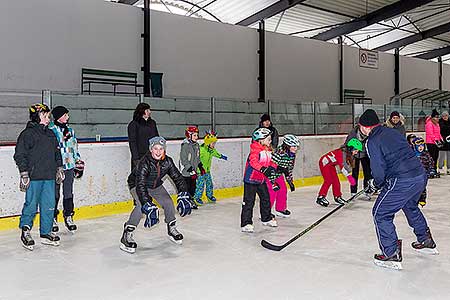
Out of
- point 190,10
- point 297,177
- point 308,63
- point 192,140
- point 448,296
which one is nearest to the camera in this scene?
point 448,296

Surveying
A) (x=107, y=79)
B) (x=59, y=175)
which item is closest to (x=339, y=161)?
(x=59, y=175)

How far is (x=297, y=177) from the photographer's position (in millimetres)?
8328

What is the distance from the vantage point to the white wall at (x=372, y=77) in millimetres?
14117

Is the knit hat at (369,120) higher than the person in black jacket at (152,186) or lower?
higher

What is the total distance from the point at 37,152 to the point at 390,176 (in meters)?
2.73

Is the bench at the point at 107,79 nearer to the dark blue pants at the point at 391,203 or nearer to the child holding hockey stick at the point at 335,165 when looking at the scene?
the child holding hockey stick at the point at 335,165

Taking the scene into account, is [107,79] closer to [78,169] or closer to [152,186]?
[78,169]

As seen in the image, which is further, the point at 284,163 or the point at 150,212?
the point at 284,163

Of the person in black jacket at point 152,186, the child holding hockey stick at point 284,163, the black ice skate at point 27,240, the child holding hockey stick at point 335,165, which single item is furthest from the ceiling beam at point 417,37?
the black ice skate at point 27,240

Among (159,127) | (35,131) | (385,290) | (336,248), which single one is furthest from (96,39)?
(385,290)

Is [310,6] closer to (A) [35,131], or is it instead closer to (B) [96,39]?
(B) [96,39]

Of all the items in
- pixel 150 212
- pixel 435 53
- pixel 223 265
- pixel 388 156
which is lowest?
pixel 223 265

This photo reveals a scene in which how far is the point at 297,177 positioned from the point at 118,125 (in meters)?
3.40

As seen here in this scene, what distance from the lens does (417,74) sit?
16.6 meters
